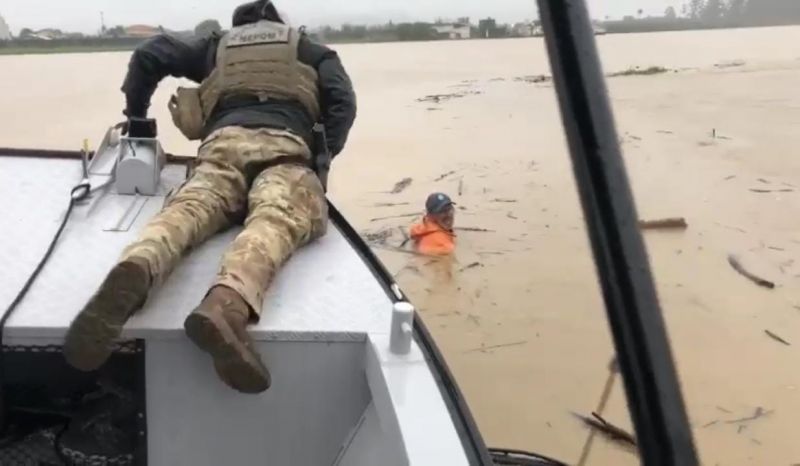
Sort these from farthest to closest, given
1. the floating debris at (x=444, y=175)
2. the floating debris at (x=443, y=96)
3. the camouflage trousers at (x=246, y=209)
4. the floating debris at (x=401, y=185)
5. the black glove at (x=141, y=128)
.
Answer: the floating debris at (x=443, y=96)
the floating debris at (x=444, y=175)
the floating debris at (x=401, y=185)
the black glove at (x=141, y=128)
the camouflage trousers at (x=246, y=209)

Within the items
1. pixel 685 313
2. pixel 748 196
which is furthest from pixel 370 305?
pixel 748 196

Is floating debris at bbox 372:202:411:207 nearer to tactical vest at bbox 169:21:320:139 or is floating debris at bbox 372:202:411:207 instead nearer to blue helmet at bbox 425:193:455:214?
blue helmet at bbox 425:193:455:214

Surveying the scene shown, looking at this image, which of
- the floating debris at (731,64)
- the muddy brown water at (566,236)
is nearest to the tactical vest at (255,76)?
the muddy brown water at (566,236)

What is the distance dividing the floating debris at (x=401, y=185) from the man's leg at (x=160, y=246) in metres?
5.31

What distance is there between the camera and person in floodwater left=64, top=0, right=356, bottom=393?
1899 mm

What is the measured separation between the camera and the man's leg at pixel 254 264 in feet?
6.09

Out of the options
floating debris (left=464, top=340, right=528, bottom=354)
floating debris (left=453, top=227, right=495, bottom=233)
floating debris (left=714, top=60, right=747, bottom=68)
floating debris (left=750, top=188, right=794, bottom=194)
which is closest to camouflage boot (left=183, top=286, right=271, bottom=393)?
floating debris (left=464, top=340, right=528, bottom=354)

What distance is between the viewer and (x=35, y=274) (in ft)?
7.59

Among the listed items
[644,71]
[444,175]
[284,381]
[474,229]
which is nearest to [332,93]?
[284,381]

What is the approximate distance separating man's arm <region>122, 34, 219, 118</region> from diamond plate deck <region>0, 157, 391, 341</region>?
0.50m

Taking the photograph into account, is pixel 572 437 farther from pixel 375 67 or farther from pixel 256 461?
pixel 375 67

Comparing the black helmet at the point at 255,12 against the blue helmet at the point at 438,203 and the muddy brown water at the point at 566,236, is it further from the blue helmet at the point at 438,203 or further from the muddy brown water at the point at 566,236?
the blue helmet at the point at 438,203

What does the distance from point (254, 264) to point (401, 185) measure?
6399 mm

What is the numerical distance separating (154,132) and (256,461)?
1784mm
